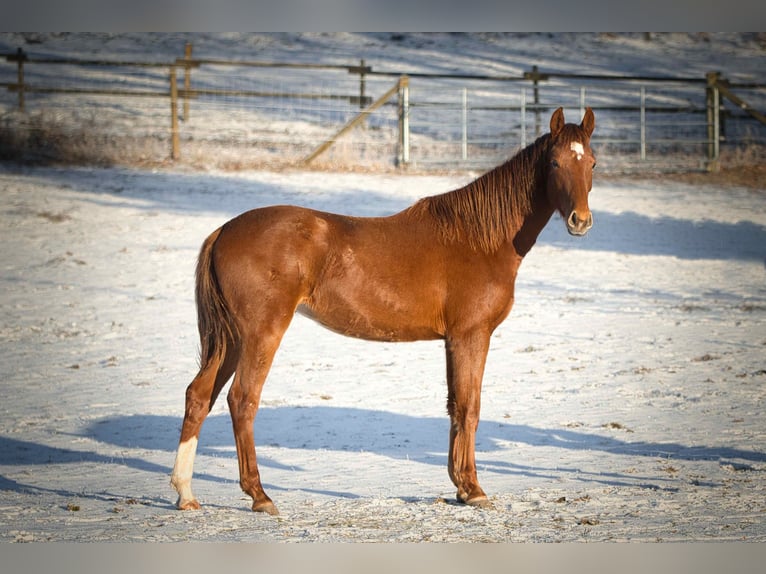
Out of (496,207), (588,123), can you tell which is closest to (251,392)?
(496,207)

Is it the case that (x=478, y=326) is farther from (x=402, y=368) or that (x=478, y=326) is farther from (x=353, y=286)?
(x=402, y=368)

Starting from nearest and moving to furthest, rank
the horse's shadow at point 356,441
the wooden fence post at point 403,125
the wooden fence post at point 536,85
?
the horse's shadow at point 356,441, the wooden fence post at point 403,125, the wooden fence post at point 536,85

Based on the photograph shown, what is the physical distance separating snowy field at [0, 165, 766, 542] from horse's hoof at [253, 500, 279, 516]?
0.42ft

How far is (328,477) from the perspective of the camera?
6.11 metres

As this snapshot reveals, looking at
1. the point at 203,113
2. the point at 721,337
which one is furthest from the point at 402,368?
the point at 203,113

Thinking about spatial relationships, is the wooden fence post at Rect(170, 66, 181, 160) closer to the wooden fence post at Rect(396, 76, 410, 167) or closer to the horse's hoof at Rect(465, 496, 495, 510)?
the wooden fence post at Rect(396, 76, 410, 167)

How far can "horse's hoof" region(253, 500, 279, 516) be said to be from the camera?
16.9 ft

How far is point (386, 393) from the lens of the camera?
8.25m

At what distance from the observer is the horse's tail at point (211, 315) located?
5320mm

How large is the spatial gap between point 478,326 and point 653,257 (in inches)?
326

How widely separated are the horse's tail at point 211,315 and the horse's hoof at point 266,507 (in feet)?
2.73

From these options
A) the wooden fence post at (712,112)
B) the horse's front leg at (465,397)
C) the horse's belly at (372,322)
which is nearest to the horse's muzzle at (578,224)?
the horse's front leg at (465,397)

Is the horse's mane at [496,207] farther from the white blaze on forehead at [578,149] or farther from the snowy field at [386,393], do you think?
the snowy field at [386,393]

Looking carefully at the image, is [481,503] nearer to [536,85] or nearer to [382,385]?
[382,385]
